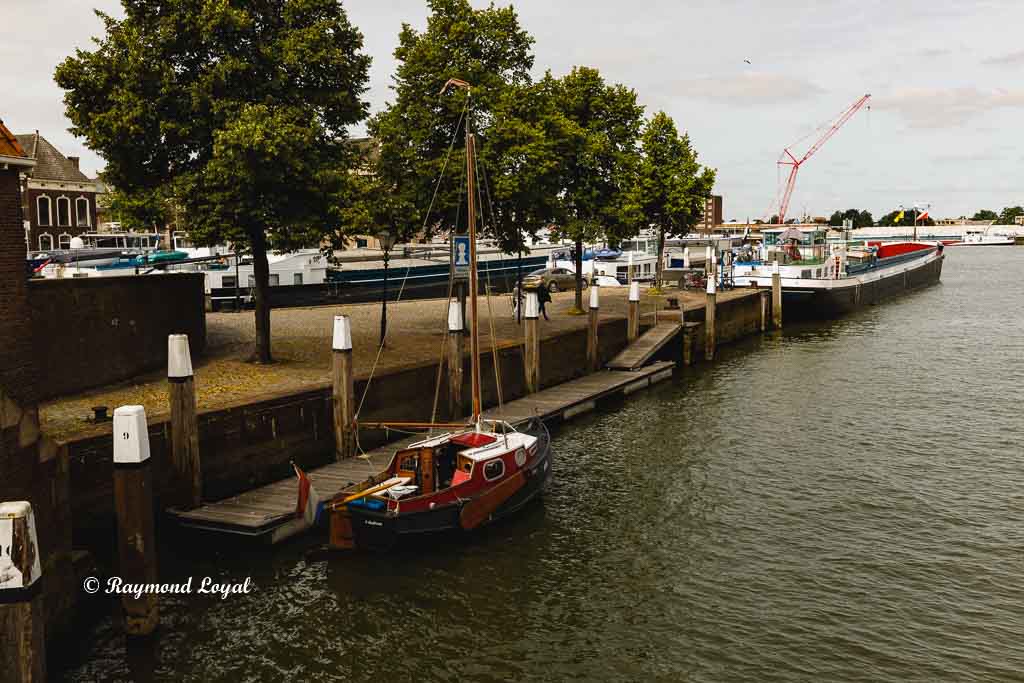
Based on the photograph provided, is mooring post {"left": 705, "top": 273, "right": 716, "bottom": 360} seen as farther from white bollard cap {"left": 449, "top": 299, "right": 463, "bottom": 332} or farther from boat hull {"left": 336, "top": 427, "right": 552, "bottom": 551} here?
boat hull {"left": 336, "top": 427, "right": 552, "bottom": 551}

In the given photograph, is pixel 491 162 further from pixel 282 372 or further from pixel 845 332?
pixel 845 332

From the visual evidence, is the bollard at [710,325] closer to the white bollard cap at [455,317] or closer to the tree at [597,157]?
the tree at [597,157]

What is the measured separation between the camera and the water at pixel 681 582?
48.7 feet

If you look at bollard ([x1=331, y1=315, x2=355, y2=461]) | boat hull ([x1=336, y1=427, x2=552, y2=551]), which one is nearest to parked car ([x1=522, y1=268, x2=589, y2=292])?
bollard ([x1=331, y1=315, x2=355, y2=461])

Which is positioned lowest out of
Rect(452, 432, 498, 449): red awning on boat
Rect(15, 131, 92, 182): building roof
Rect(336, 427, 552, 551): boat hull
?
Rect(336, 427, 552, 551): boat hull

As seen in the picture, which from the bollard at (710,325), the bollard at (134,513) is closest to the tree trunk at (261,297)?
the bollard at (134,513)

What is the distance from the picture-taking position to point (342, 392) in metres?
23.0

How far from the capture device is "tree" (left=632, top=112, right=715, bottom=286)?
57.9 meters

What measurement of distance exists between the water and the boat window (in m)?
1.39

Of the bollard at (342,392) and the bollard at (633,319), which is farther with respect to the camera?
the bollard at (633,319)

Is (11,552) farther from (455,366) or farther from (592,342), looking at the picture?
(592,342)

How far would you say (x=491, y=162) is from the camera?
35062 mm

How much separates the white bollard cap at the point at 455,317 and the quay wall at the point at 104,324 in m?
8.56

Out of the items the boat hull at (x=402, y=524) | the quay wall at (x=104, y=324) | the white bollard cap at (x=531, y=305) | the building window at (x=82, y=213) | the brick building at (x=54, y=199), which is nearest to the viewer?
the boat hull at (x=402, y=524)
